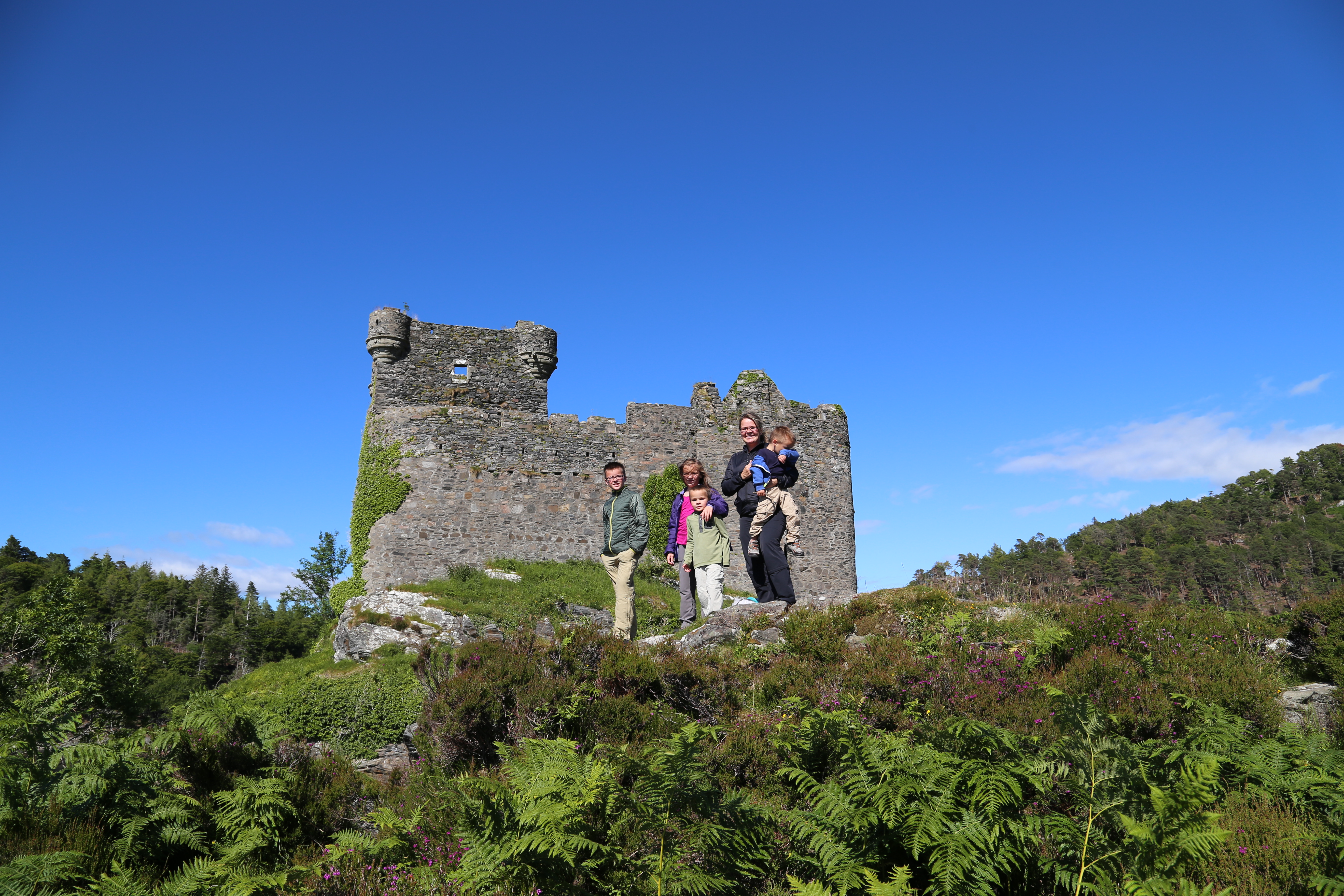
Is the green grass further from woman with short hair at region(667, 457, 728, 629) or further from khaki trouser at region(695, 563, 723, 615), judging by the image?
khaki trouser at region(695, 563, 723, 615)

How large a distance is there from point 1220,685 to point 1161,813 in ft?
12.2

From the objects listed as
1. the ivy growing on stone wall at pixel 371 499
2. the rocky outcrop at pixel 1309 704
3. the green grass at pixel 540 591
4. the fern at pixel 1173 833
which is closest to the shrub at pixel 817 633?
the rocky outcrop at pixel 1309 704

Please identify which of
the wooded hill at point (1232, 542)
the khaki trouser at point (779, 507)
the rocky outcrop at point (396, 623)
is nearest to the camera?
the khaki trouser at point (779, 507)

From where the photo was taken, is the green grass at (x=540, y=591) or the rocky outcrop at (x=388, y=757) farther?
the green grass at (x=540, y=591)

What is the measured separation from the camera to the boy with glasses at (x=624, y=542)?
958 centimetres

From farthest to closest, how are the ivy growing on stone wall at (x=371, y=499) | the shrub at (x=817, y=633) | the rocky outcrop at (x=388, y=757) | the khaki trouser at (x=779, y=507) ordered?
1. the ivy growing on stone wall at (x=371, y=499)
2. the khaki trouser at (x=779, y=507)
3. the shrub at (x=817, y=633)
4. the rocky outcrop at (x=388, y=757)

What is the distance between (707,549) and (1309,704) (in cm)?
661

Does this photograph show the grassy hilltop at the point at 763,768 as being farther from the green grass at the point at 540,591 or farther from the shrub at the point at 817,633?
the green grass at the point at 540,591

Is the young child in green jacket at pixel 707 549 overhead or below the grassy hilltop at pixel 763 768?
overhead

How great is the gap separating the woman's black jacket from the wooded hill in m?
17.1

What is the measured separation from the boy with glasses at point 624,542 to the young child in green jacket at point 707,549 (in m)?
0.87

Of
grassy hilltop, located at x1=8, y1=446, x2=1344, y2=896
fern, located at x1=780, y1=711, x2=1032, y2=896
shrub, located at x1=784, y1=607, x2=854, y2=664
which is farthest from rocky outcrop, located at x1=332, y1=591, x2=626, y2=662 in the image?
fern, located at x1=780, y1=711, x2=1032, y2=896

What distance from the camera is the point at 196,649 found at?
65.2 m

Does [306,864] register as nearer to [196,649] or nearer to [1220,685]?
[1220,685]
